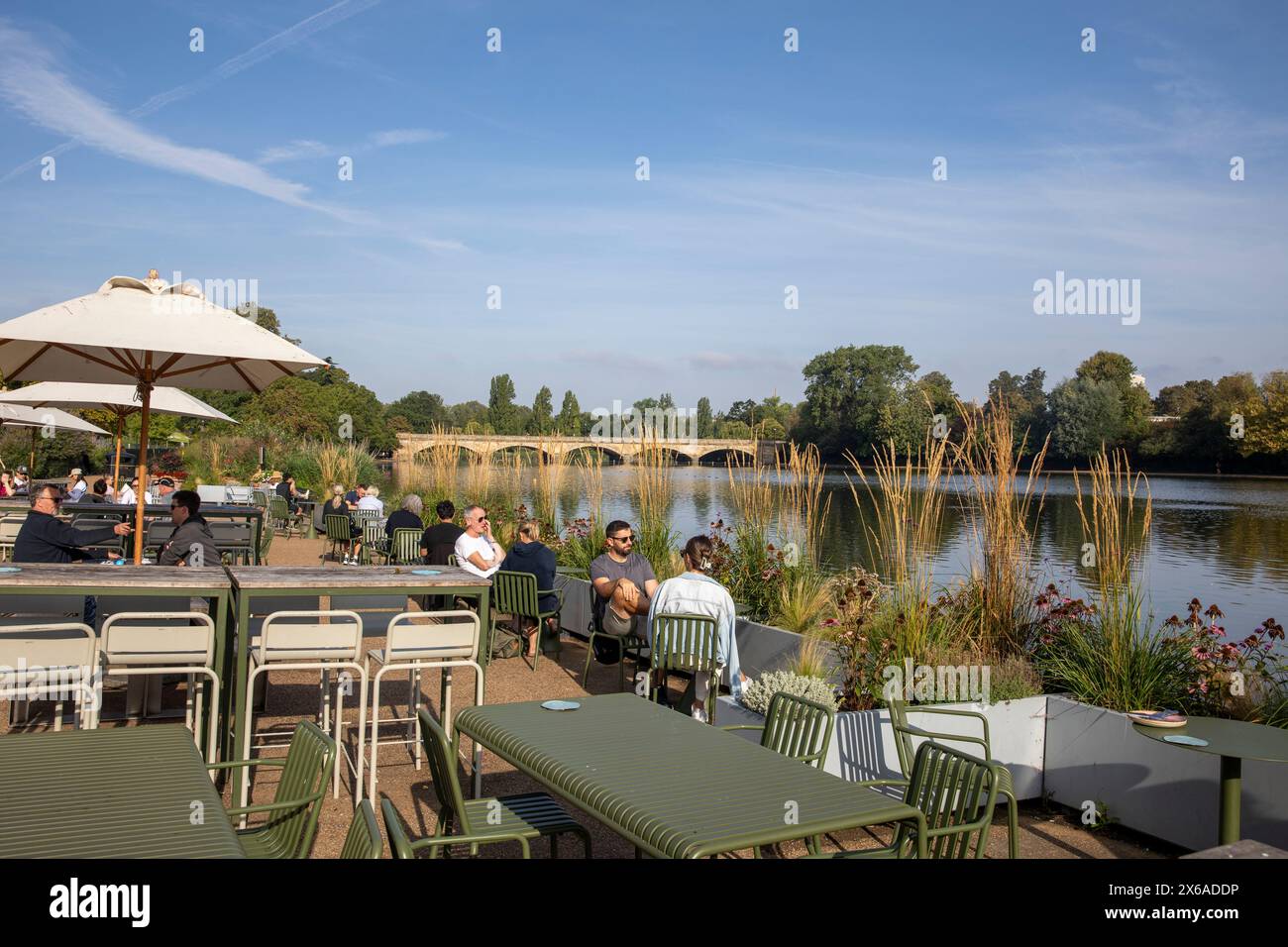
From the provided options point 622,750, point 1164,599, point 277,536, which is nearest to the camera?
point 622,750

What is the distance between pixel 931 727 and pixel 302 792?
2981 mm

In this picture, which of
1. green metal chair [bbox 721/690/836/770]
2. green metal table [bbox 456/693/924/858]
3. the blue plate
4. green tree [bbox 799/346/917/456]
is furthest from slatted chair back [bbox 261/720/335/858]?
green tree [bbox 799/346/917/456]

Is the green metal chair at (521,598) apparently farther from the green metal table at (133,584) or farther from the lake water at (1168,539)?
the green metal table at (133,584)

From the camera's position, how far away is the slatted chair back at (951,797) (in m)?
2.79

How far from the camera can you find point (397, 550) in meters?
10.4

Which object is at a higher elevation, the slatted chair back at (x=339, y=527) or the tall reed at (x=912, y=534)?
the tall reed at (x=912, y=534)

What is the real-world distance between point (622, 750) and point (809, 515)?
5064 millimetres

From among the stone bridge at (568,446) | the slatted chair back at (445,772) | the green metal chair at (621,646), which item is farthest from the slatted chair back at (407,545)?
the slatted chair back at (445,772)

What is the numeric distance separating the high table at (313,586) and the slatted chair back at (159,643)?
0.48ft

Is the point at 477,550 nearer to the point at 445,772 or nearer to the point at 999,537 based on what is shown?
the point at 999,537

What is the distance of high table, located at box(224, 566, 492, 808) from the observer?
4.28 meters
